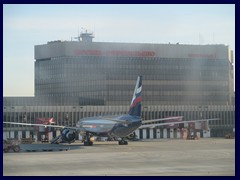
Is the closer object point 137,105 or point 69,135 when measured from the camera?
point 137,105

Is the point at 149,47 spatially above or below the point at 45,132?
above

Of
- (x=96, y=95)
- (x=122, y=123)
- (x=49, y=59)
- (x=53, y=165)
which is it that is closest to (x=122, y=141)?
(x=122, y=123)

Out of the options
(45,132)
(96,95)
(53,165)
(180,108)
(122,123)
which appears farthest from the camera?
(96,95)

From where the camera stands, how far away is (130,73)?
160 meters

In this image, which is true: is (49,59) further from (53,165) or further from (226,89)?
(53,165)

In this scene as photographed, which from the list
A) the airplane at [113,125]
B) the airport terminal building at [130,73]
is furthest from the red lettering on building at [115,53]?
the airplane at [113,125]

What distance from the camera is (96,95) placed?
157 m

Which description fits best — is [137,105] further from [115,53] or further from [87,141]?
[115,53]

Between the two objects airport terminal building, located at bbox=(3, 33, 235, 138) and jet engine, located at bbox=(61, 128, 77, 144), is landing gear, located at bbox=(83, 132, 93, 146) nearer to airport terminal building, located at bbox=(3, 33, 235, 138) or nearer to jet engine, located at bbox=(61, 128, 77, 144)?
jet engine, located at bbox=(61, 128, 77, 144)

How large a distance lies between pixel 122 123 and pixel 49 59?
3571 inches

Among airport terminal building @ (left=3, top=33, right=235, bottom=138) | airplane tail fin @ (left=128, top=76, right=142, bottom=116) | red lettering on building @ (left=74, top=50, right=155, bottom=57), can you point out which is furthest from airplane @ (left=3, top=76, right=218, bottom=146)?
red lettering on building @ (left=74, top=50, right=155, bottom=57)

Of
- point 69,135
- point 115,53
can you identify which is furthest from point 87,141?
point 115,53
